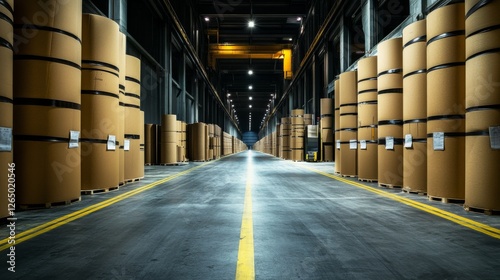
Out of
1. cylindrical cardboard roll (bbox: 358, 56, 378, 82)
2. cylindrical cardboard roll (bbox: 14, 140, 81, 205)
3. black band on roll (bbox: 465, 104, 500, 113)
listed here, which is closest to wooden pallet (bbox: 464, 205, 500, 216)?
black band on roll (bbox: 465, 104, 500, 113)

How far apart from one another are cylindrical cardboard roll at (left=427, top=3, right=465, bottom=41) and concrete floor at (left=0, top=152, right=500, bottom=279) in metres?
3.04

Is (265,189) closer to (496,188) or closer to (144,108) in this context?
(496,188)

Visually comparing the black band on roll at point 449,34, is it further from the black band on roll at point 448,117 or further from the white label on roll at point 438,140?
the white label on roll at point 438,140

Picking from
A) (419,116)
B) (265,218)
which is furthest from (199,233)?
(419,116)

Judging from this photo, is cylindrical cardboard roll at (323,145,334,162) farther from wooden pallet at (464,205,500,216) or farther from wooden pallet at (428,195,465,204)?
wooden pallet at (464,205,500,216)

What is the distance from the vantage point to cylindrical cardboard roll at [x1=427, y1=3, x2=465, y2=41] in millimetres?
5656

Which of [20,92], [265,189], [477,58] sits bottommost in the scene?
[265,189]

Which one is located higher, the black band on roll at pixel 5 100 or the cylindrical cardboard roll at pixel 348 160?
the black band on roll at pixel 5 100

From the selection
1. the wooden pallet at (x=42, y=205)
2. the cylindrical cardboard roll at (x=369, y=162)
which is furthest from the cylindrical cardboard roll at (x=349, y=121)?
the wooden pallet at (x=42, y=205)

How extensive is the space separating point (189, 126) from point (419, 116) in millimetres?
17719

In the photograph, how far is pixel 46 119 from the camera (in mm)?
5281

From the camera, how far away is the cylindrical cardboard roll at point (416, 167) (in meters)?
6.76

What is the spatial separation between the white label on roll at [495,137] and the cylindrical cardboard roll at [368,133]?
449 cm

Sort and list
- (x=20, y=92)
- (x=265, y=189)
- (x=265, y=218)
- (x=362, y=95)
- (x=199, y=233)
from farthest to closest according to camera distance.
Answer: (x=362, y=95), (x=265, y=189), (x=20, y=92), (x=265, y=218), (x=199, y=233)
